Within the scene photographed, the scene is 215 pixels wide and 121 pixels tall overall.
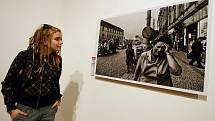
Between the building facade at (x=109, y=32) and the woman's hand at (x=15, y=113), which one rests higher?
the building facade at (x=109, y=32)

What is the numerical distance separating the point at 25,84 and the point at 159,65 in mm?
992

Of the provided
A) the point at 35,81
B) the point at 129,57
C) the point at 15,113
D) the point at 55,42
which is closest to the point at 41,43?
the point at 55,42

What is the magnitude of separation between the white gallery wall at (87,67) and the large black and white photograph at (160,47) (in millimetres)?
59

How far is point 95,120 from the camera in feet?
7.01

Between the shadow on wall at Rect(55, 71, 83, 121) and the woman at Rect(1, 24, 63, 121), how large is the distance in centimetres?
52

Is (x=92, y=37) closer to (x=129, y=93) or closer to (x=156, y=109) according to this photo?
(x=129, y=93)

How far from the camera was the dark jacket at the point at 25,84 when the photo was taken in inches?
67.6

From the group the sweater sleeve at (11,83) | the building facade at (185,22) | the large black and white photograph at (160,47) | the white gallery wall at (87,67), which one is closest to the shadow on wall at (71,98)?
the white gallery wall at (87,67)

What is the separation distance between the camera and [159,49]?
151cm

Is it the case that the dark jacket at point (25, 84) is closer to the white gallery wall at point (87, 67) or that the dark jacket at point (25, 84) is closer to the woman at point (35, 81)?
the woman at point (35, 81)

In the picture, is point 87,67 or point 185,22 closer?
point 185,22

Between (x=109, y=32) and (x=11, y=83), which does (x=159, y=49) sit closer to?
(x=109, y=32)

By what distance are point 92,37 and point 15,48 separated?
882 mm

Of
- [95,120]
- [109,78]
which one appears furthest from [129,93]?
[95,120]
